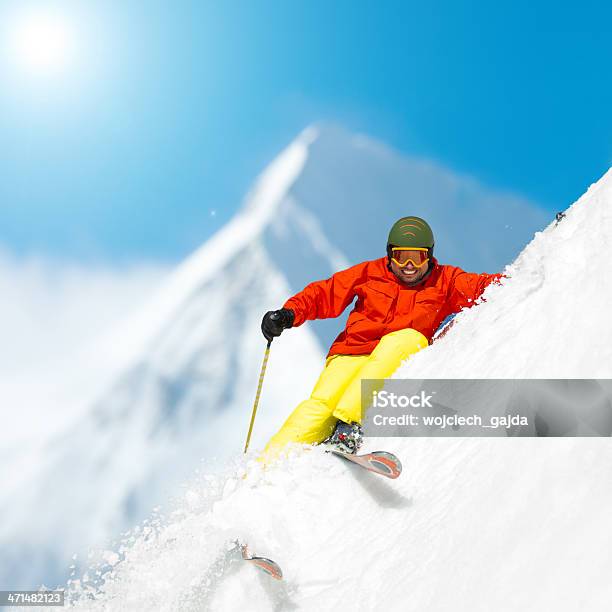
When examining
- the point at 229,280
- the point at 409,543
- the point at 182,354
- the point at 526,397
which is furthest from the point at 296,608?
the point at 229,280

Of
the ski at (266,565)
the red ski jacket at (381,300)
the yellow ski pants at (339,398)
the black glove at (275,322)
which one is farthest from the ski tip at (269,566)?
the black glove at (275,322)

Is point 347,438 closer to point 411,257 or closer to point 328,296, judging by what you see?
point 328,296

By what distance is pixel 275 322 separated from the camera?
4.01 metres

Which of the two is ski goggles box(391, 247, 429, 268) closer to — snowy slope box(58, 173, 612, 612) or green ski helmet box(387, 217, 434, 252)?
green ski helmet box(387, 217, 434, 252)

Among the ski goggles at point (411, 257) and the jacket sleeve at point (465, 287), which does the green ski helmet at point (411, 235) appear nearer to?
the ski goggles at point (411, 257)

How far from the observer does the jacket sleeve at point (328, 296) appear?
4.17 m

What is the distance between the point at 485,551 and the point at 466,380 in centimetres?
117

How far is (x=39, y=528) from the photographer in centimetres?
1750

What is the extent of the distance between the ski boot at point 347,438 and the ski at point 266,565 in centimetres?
96

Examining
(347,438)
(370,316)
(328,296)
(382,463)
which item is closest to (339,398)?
(347,438)

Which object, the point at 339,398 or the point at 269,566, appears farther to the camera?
the point at 339,398

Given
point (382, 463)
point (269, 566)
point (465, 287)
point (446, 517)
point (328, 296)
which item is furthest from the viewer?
point (328, 296)

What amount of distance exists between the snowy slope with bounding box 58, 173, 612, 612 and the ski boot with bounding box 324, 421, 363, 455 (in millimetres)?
363

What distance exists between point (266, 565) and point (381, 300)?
209cm
